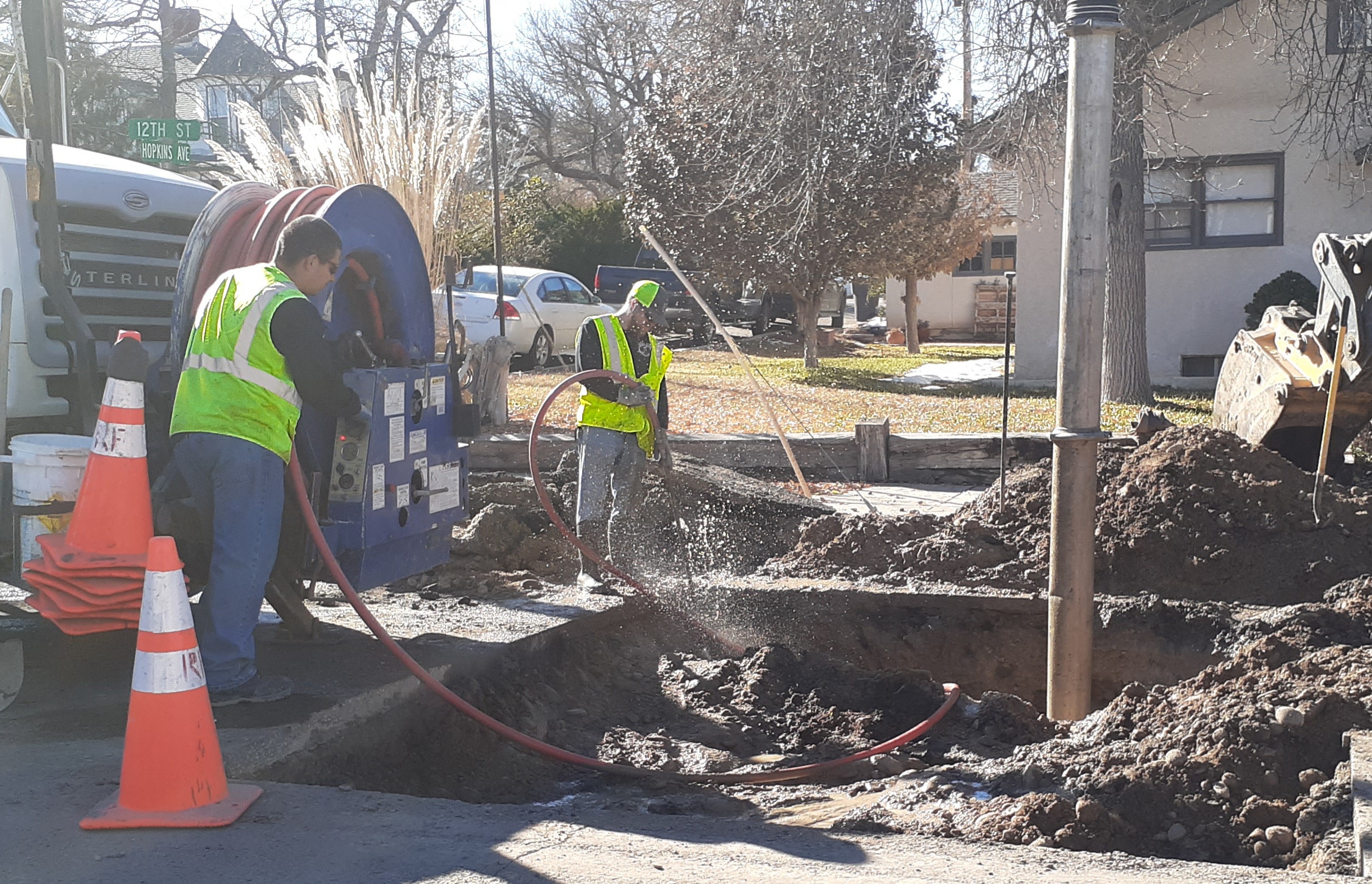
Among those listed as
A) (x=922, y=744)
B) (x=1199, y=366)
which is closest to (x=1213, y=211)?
(x=1199, y=366)

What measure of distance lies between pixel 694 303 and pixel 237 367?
23816 millimetres

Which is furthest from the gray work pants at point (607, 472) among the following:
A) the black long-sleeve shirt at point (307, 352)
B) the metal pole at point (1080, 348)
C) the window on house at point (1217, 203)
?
the window on house at point (1217, 203)

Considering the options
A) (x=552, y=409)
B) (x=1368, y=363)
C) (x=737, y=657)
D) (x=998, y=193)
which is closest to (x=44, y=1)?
(x=737, y=657)

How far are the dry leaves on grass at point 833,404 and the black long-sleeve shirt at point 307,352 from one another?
7312mm

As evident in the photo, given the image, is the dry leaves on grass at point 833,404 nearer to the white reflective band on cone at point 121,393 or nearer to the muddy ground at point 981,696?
the muddy ground at point 981,696

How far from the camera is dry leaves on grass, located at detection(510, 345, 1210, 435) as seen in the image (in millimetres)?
12609

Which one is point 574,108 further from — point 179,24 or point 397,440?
point 397,440

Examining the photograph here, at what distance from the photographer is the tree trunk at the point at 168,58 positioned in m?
25.7

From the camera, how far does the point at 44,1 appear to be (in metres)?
5.23

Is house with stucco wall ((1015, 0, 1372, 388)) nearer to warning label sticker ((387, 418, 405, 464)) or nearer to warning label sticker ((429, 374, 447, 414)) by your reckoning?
warning label sticker ((429, 374, 447, 414))

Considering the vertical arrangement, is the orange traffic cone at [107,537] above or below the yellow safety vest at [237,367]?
below

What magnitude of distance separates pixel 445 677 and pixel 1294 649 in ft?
11.3

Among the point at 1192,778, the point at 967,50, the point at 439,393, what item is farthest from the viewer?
the point at 967,50

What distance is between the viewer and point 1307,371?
741 cm
